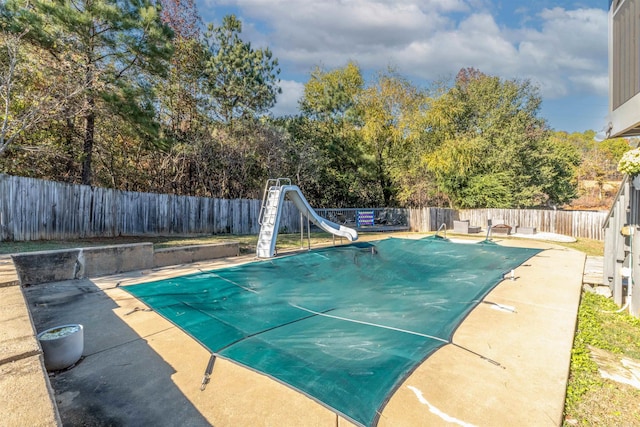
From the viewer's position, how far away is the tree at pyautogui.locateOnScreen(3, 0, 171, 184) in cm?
827

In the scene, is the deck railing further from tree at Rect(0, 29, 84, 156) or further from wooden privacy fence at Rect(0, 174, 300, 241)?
wooden privacy fence at Rect(0, 174, 300, 241)

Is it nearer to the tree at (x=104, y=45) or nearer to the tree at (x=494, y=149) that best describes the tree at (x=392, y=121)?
the tree at (x=494, y=149)

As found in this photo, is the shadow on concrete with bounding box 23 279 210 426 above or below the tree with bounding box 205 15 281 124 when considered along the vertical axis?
below

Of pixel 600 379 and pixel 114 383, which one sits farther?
pixel 600 379

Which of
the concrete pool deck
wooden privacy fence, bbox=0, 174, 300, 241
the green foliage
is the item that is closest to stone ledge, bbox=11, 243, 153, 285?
the concrete pool deck

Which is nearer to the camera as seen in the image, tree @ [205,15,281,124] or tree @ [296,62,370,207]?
tree @ [205,15,281,124]

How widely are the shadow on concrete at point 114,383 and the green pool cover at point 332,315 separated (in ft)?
1.62

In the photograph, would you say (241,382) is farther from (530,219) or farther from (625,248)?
(530,219)

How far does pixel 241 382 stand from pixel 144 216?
31.0 ft

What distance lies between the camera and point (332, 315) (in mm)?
3775

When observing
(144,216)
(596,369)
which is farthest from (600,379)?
(144,216)

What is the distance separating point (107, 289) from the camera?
4.90 metres

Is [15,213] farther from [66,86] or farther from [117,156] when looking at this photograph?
[117,156]

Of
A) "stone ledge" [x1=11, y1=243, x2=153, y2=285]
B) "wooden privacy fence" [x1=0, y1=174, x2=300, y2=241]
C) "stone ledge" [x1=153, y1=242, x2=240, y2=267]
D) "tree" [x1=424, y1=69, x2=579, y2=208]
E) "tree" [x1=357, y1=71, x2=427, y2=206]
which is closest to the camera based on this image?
"stone ledge" [x1=11, y1=243, x2=153, y2=285]
